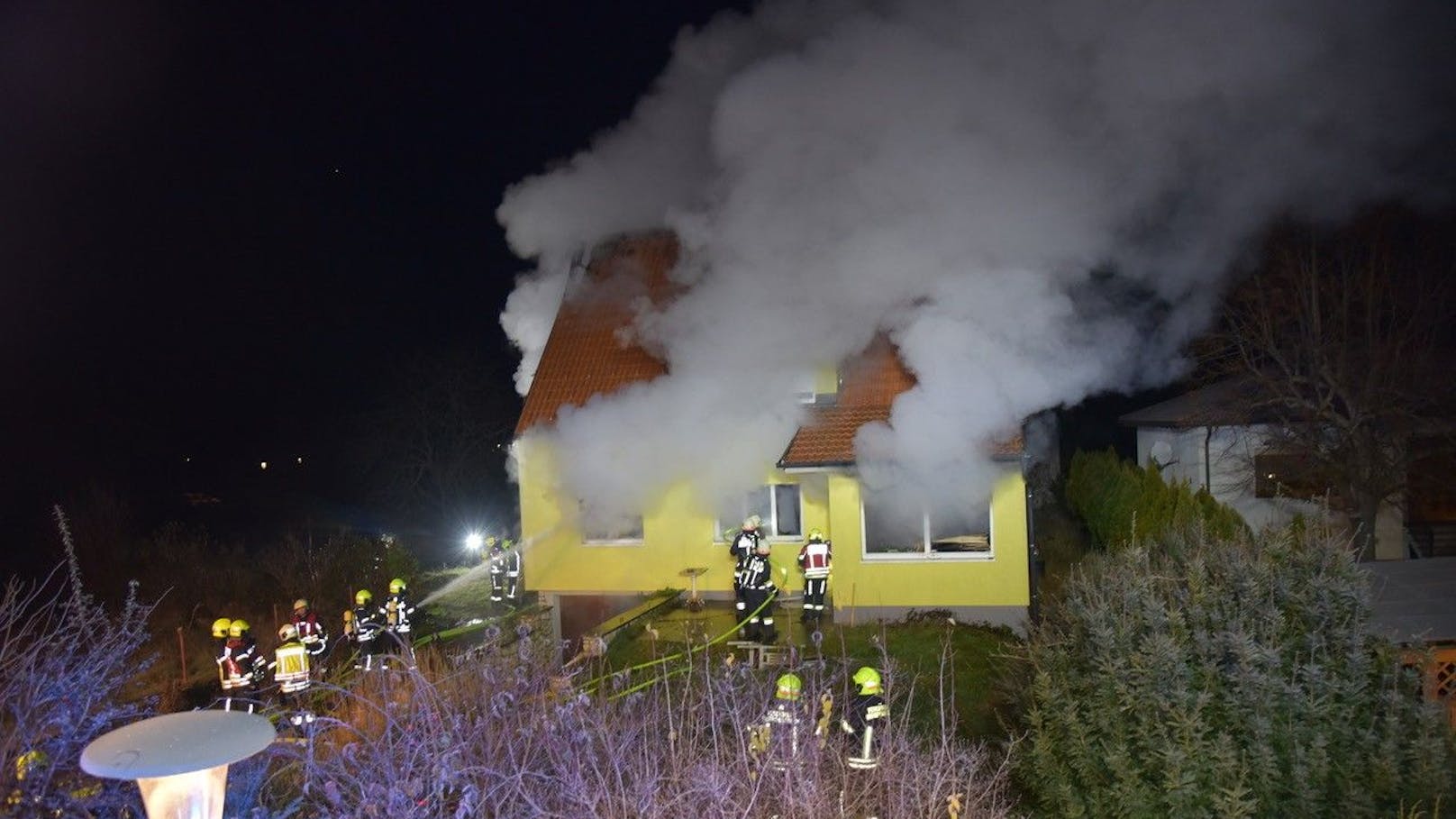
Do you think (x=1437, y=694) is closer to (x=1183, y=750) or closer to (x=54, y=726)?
(x=1183, y=750)

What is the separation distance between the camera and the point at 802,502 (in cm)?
1366

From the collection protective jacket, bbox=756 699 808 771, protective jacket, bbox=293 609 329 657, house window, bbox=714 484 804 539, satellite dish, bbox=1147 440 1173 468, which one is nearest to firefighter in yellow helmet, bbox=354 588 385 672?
protective jacket, bbox=293 609 329 657

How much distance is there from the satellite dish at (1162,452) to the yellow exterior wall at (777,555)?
8.55 meters

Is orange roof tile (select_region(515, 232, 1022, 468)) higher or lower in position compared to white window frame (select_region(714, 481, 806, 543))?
higher

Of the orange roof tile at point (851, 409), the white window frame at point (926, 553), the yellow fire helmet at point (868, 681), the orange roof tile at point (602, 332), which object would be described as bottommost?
the yellow fire helmet at point (868, 681)

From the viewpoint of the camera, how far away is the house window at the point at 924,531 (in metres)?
12.7

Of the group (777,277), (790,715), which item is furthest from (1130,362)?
(790,715)

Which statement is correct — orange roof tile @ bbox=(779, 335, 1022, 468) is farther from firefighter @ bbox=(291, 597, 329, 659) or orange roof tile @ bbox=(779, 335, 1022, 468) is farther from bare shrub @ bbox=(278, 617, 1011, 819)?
bare shrub @ bbox=(278, 617, 1011, 819)

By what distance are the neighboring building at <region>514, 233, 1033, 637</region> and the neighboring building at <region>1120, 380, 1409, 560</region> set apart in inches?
177

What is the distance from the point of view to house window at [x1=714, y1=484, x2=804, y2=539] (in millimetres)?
14141

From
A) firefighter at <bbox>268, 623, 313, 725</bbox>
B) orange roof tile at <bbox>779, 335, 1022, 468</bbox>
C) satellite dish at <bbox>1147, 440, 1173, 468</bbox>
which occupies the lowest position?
firefighter at <bbox>268, 623, 313, 725</bbox>

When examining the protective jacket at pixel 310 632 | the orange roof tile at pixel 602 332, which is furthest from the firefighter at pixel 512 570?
the protective jacket at pixel 310 632

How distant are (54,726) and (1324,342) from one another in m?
16.8

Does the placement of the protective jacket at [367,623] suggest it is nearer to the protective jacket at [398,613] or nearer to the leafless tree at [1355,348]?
the protective jacket at [398,613]
